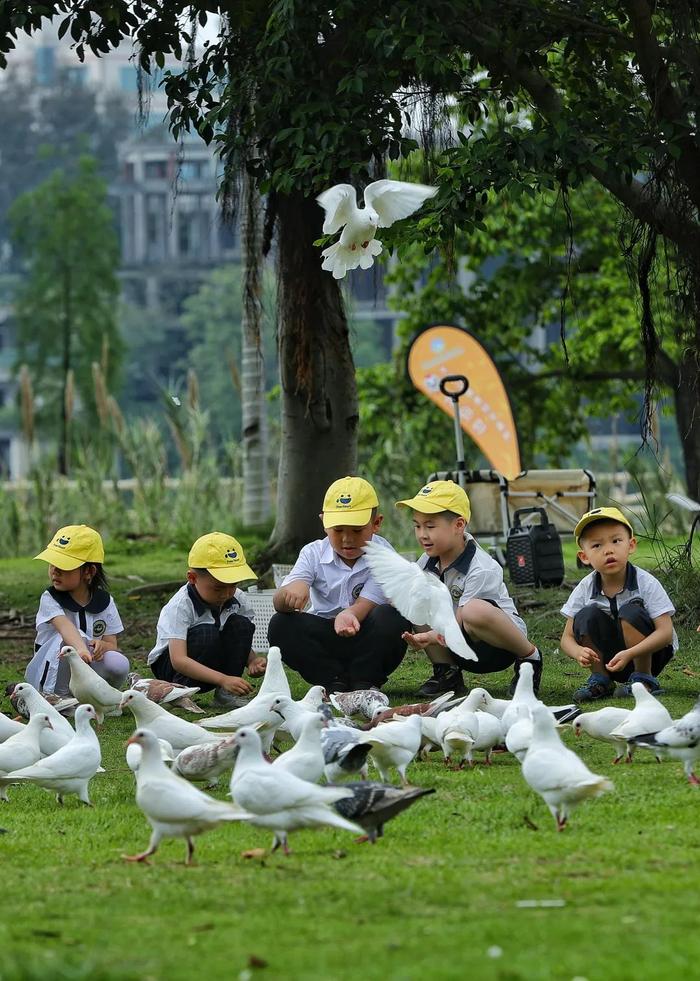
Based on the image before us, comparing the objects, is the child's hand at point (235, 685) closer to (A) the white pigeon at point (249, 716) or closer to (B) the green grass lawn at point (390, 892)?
(A) the white pigeon at point (249, 716)

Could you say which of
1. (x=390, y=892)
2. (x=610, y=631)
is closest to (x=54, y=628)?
(x=610, y=631)

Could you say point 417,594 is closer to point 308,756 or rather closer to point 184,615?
point 184,615

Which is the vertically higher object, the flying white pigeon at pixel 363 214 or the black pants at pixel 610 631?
the flying white pigeon at pixel 363 214

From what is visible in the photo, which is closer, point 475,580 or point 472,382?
point 475,580

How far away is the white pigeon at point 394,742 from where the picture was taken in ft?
16.8

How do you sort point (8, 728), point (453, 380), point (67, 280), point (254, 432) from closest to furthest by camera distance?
1. point (8, 728)
2. point (453, 380)
3. point (254, 432)
4. point (67, 280)

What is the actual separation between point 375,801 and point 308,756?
1.41 ft

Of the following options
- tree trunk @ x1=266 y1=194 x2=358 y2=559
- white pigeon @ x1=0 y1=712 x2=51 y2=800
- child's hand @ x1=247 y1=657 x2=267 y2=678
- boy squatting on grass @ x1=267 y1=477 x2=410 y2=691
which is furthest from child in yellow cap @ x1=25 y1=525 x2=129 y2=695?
tree trunk @ x1=266 y1=194 x2=358 y2=559

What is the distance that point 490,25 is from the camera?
8219 mm

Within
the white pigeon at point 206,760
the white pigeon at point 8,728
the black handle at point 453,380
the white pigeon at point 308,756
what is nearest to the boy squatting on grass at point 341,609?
the white pigeon at point 8,728

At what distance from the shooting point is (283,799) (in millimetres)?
4316

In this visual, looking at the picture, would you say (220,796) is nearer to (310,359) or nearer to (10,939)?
(10,939)

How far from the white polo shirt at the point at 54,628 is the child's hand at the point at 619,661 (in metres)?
2.37

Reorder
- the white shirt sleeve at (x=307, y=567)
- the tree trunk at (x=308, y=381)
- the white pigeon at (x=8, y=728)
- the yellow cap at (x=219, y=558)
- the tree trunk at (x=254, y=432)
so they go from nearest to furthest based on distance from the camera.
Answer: the white pigeon at (x=8, y=728), the yellow cap at (x=219, y=558), the white shirt sleeve at (x=307, y=567), the tree trunk at (x=308, y=381), the tree trunk at (x=254, y=432)
